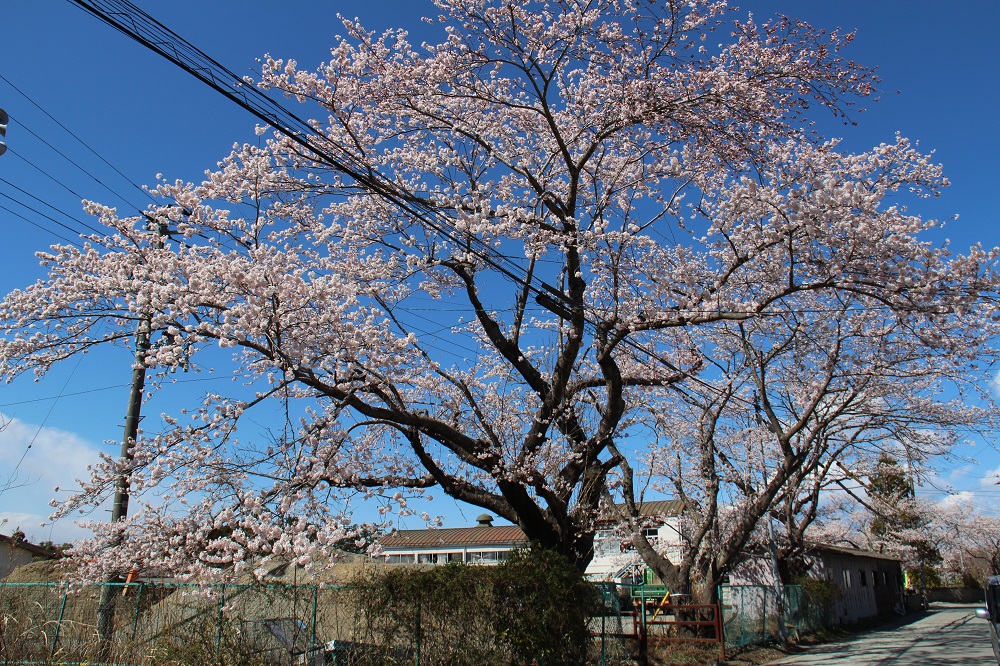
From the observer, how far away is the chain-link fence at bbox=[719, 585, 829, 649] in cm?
1574

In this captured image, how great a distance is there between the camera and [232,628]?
7.59 meters

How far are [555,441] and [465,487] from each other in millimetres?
2736

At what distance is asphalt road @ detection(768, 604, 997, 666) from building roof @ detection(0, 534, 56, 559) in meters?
21.9

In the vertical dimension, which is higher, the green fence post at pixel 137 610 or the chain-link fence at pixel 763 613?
the green fence post at pixel 137 610

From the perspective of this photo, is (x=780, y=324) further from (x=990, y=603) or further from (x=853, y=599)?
(x=853, y=599)

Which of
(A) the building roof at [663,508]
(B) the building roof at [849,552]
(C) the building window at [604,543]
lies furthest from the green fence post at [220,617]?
(B) the building roof at [849,552]

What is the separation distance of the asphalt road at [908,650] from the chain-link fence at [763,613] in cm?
101

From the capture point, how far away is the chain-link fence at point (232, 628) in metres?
7.57

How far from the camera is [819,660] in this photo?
46.3ft

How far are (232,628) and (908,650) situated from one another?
15.6m

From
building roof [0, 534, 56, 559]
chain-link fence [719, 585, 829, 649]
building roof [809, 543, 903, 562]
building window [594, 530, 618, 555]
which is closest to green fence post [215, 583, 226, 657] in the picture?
chain-link fence [719, 585, 829, 649]

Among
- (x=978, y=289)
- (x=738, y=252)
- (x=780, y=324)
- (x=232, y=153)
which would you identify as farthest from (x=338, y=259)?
(x=978, y=289)

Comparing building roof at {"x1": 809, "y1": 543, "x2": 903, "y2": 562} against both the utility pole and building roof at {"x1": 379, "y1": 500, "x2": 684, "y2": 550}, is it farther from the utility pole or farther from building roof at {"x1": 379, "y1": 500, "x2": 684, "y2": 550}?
the utility pole

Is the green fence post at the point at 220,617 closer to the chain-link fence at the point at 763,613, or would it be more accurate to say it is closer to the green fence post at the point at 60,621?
the green fence post at the point at 60,621
